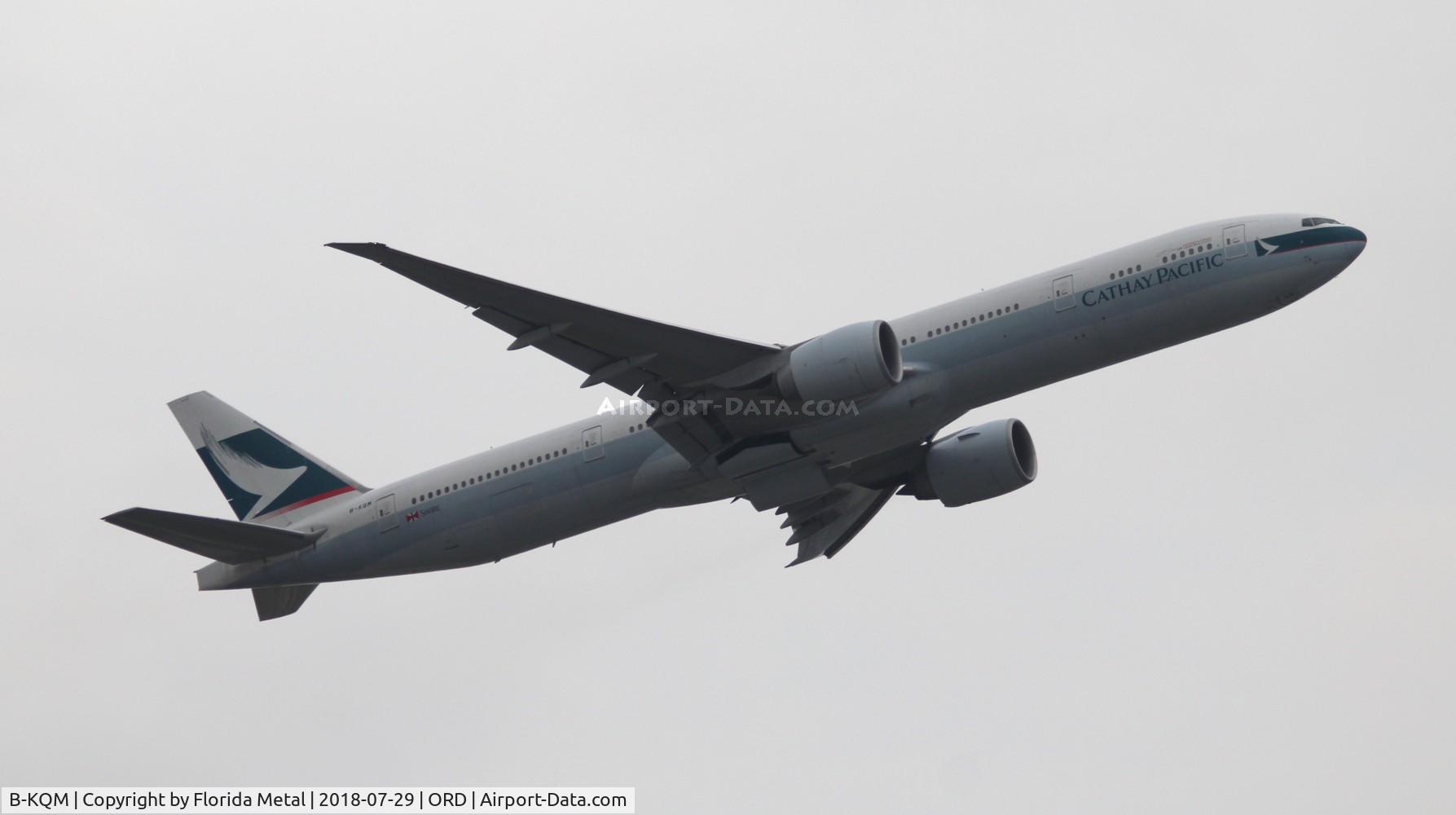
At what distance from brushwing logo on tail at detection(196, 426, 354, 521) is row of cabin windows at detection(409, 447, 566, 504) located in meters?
3.24

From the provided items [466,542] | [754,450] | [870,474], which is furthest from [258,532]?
[870,474]

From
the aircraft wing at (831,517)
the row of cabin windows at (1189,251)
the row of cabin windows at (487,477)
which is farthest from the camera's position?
the aircraft wing at (831,517)

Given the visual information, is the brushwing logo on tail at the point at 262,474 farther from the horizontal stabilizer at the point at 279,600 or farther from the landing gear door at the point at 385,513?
the horizontal stabilizer at the point at 279,600

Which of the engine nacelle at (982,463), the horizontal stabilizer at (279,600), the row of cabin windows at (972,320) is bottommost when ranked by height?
the horizontal stabilizer at (279,600)

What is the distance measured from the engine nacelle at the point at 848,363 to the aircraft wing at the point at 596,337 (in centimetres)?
111

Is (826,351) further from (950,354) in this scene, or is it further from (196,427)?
(196,427)

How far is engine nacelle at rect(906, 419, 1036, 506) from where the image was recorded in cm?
3728

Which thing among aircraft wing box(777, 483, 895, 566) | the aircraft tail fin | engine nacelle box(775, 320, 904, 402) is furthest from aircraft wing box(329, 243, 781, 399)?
the aircraft tail fin

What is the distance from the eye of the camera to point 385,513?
3762 cm

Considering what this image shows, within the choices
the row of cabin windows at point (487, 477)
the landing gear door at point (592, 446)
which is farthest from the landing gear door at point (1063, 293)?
the row of cabin windows at point (487, 477)

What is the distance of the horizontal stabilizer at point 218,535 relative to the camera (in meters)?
35.2

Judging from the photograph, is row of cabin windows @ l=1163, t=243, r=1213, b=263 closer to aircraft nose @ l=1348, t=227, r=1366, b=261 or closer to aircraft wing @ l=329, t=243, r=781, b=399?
aircraft nose @ l=1348, t=227, r=1366, b=261

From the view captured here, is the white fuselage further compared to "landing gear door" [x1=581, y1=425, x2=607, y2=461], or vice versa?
"landing gear door" [x1=581, y1=425, x2=607, y2=461]

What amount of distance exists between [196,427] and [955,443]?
2041cm
